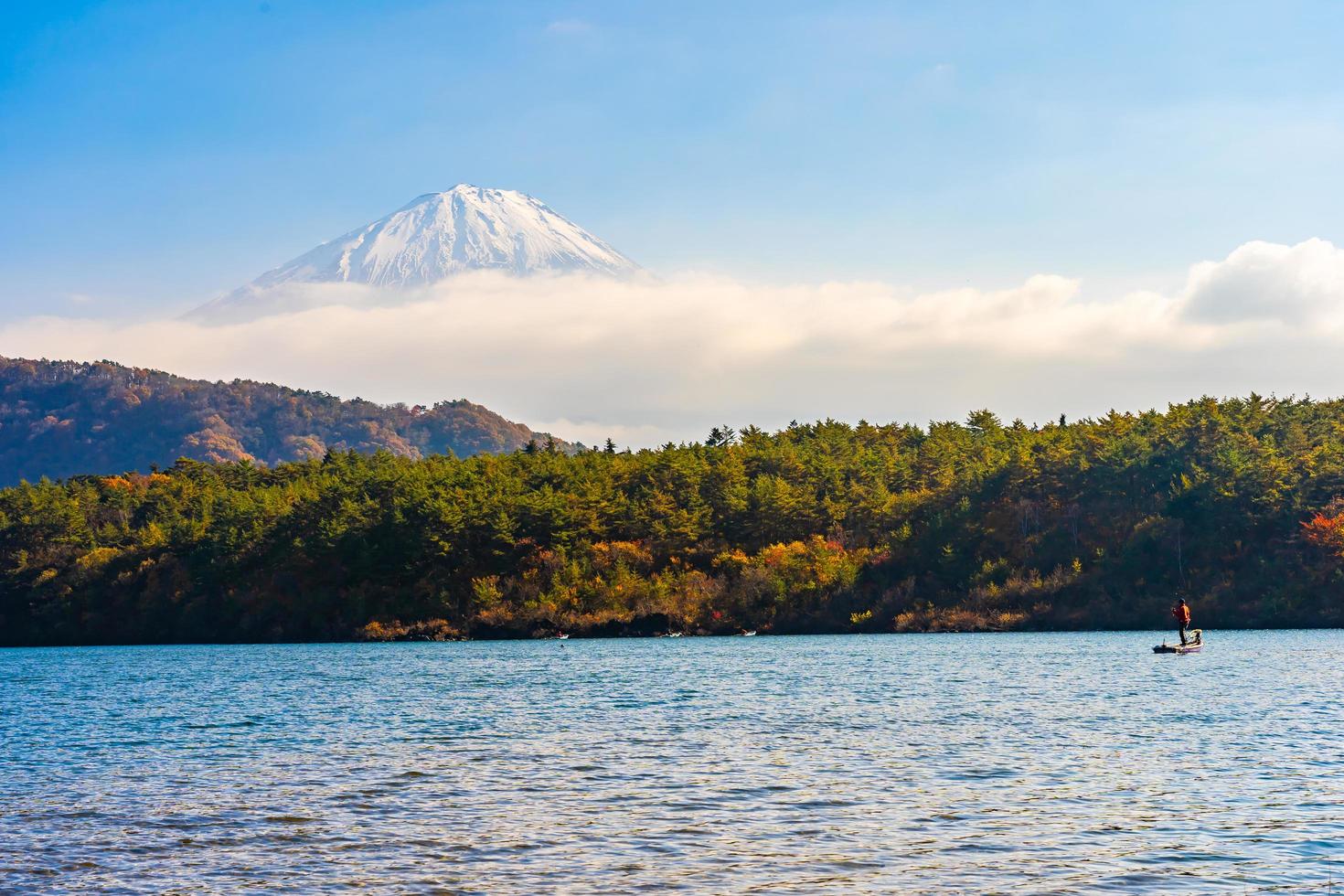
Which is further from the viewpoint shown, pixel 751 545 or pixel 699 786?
pixel 751 545

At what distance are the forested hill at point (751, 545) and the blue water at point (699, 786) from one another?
2331 inches

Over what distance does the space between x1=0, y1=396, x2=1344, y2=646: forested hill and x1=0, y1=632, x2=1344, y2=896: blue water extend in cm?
5921

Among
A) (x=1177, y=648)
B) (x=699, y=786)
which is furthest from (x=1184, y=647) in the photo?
(x=699, y=786)

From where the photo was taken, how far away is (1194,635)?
7469cm

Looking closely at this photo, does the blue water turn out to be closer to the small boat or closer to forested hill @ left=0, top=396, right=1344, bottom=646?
the small boat

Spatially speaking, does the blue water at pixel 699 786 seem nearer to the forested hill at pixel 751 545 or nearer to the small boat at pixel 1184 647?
the small boat at pixel 1184 647

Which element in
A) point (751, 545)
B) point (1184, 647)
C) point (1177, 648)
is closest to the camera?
point (1177, 648)

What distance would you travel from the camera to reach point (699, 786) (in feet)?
92.0

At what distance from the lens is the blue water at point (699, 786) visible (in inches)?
800

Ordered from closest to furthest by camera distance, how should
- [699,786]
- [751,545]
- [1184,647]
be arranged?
[699,786], [1184,647], [751,545]

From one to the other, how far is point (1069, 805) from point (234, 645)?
107 meters

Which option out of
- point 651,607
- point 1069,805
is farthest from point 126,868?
point 651,607

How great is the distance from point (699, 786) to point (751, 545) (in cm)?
10723

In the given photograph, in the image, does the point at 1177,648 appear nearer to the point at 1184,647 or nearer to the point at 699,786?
the point at 1184,647
